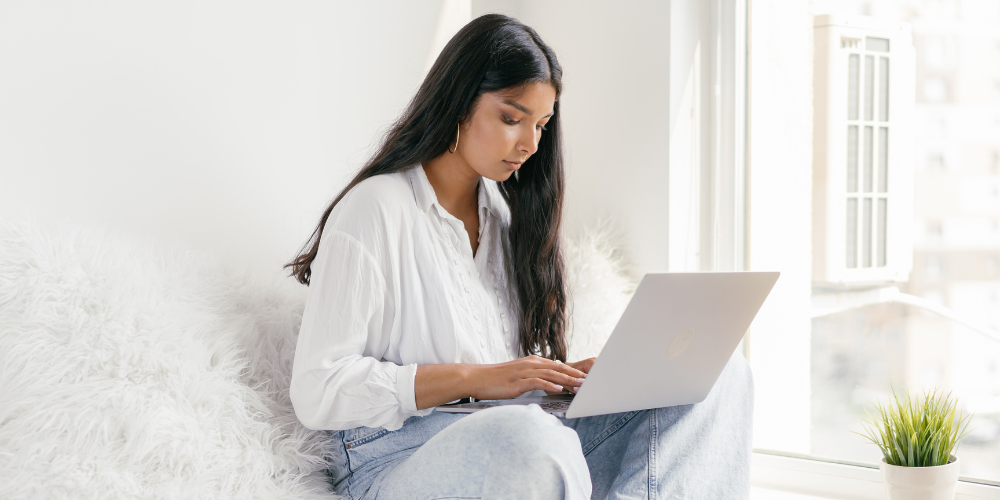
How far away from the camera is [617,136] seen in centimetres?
204

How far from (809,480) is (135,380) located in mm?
1527

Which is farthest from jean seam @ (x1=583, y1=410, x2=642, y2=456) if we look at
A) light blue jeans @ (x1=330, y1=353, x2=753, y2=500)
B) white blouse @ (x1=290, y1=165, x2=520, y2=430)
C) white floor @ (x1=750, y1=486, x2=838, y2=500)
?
white floor @ (x1=750, y1=486, x2=838, y2=500)

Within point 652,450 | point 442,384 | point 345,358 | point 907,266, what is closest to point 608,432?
point 652,450

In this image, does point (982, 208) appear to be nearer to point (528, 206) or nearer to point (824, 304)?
point (824, 304)

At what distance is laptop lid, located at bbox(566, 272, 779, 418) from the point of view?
922mm

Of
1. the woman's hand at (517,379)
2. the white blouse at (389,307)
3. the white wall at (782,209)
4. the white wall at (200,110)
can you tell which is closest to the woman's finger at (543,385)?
the woman's hand at (517,379)

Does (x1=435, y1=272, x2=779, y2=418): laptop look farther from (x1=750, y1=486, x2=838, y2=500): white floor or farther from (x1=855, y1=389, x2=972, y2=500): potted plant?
(x1=750, y1=486, x2=838, y2=500): white floor

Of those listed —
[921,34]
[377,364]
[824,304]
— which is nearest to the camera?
[377,364]

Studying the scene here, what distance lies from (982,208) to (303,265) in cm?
143

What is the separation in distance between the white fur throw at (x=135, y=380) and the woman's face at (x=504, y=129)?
1.57ft

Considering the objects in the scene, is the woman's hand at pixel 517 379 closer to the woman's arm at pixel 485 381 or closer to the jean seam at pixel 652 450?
the woman's arm at pixel 485 381

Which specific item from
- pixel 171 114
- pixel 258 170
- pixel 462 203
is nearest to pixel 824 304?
pixel 462 203

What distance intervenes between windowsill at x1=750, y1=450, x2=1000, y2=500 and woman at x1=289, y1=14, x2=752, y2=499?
21.7 inches

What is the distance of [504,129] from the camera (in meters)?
1.29
